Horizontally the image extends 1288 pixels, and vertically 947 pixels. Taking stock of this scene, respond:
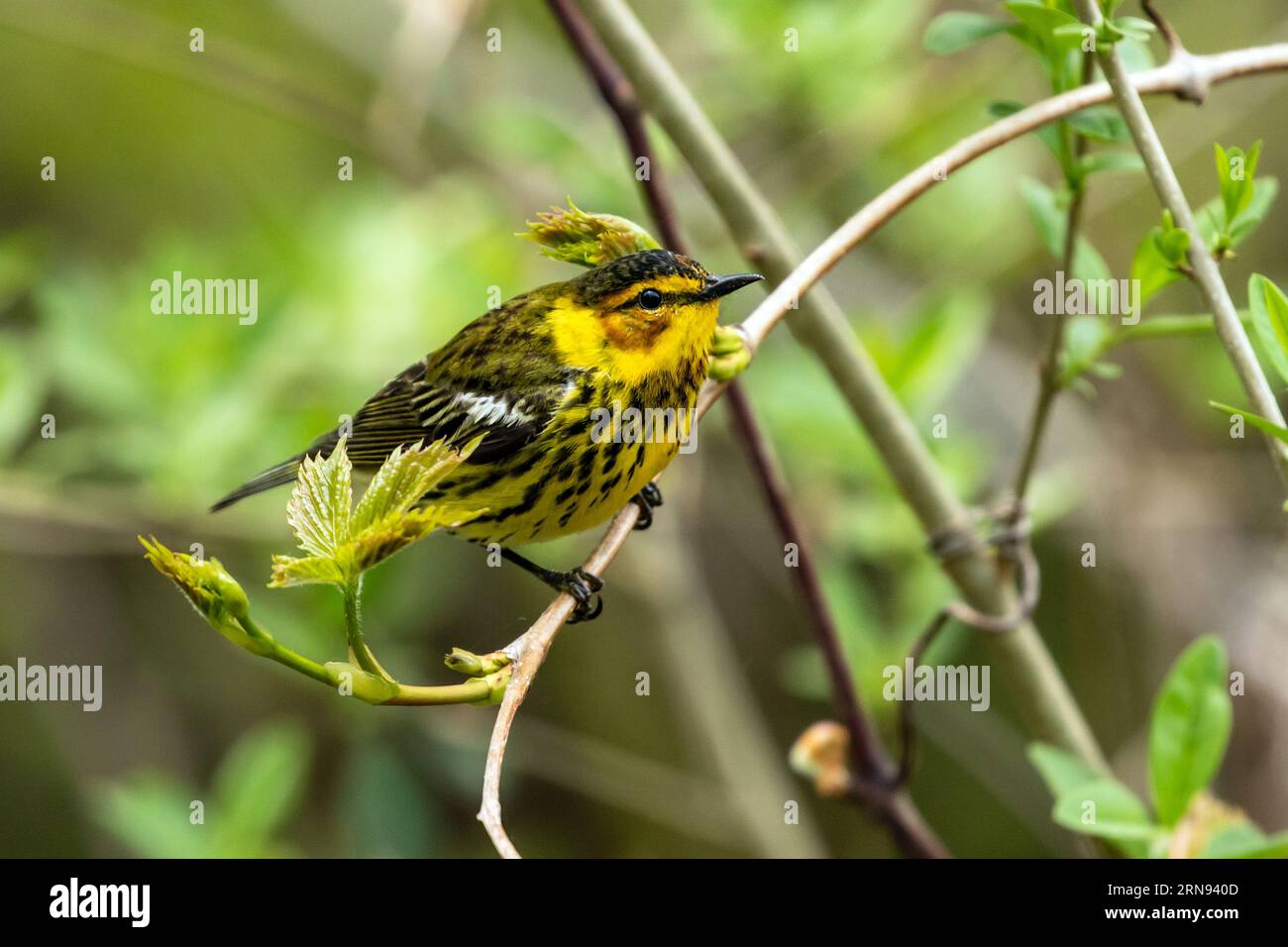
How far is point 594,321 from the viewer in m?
2.44

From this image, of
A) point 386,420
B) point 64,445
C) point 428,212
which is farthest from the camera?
point 428,212

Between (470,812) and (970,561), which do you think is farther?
(470,812)

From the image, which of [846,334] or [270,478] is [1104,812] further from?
[270,478]

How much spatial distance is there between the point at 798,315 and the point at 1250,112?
3.24 meters

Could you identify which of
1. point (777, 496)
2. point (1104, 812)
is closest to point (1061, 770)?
point (1104, 812)

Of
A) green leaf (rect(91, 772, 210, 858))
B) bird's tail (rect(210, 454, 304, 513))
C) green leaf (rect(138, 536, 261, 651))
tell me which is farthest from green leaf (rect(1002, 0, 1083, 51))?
green leaf (rect(91, 772, 210, 858))

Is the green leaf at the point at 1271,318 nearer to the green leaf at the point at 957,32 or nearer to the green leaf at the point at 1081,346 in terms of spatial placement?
the green leaf at the point at 1081,346

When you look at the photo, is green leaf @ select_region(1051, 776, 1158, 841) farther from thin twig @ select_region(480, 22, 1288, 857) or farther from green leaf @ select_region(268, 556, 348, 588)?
green leaf @ select_region(268, 556, 348, 588)

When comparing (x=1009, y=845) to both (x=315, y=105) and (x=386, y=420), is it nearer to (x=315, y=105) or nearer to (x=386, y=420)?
(x=386, y=420)

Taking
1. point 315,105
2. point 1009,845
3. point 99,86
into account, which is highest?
point 99,86

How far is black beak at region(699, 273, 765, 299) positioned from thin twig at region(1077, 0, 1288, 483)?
685mm

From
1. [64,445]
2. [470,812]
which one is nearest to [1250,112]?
[470,812]

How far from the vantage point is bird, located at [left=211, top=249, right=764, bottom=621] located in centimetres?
228

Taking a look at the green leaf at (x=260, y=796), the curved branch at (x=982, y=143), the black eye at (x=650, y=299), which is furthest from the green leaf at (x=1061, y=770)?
the green leaf at (x=260, y=796)
